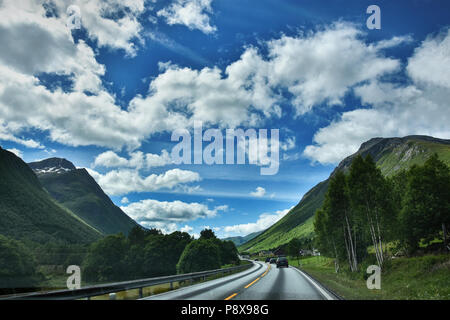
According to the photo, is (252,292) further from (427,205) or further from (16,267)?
(16,267)

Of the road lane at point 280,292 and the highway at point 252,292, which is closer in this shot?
the road lane at point 280,292

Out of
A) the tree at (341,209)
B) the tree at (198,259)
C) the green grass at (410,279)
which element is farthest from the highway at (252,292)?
the tree at (198,259)

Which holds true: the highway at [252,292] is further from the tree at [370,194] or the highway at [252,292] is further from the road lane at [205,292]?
the tree at [370,194]

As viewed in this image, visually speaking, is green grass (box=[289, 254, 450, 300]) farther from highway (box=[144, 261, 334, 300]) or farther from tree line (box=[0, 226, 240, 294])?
tree line (box=[0, 226, 240, 294])

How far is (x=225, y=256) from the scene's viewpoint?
11475 cm

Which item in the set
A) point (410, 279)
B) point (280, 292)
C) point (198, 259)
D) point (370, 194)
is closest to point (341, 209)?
point (370, 194)

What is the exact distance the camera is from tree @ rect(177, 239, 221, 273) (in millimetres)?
80500

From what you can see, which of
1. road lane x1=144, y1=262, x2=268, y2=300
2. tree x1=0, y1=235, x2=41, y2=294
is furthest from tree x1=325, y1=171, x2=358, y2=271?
tree x1=0, y1=235, x2=41, y2=294

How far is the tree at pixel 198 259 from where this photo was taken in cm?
8050

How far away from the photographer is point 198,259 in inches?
3204

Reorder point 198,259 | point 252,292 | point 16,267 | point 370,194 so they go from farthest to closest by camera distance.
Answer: point 198,259 → point 16,267 → point 370,194 → point 252,292
